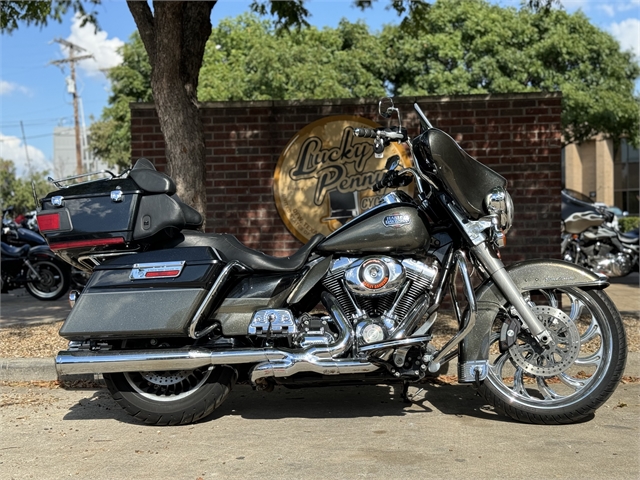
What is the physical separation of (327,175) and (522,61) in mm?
17942

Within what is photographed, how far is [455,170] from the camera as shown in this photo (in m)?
4.47

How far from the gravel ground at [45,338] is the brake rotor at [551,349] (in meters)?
1.73

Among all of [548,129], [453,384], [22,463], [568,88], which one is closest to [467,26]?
[568,88]

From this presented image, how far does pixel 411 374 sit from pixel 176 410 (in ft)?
4.75

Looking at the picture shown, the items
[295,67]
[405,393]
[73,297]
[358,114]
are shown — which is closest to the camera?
[73,297]

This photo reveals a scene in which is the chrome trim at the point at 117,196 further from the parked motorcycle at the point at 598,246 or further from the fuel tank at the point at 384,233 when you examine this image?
the parked motorcycle at the point at 598,246

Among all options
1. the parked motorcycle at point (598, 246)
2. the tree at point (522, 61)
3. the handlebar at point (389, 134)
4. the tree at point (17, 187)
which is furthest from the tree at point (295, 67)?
the tree at point (17, 187)

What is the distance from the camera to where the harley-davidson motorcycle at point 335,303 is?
174 inches

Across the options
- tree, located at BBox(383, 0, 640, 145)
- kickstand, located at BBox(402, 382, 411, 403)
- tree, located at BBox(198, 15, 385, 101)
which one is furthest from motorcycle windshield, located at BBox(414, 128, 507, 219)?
tree, located at BBox(383, 0, 640, 145)

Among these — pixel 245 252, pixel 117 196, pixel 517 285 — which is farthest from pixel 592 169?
pixel 117 196

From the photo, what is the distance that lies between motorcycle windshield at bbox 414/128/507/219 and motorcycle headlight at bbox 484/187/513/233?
0.04m

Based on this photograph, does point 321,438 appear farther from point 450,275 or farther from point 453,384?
point 453,384

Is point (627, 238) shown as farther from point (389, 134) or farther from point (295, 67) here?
point (295, 67)

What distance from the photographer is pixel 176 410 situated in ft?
15.0
